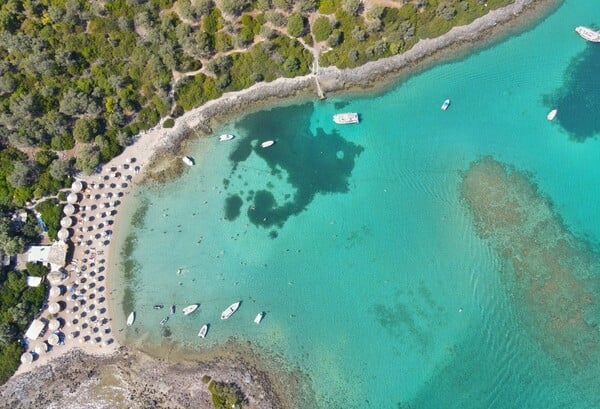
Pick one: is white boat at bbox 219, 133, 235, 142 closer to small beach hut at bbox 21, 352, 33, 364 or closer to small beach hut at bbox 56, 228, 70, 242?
small beach hut at bbox 56, 228, 70, 242

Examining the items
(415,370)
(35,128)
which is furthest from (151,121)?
(415,370)

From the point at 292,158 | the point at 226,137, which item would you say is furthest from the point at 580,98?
the point at 226,137

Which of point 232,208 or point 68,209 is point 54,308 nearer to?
point 68,209

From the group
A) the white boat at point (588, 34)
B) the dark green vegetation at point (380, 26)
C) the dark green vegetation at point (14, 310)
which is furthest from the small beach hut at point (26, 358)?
the white boat at point (588, 34)

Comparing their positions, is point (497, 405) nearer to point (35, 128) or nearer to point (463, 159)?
point (463, 159)

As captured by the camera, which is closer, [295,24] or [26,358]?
[26,358]

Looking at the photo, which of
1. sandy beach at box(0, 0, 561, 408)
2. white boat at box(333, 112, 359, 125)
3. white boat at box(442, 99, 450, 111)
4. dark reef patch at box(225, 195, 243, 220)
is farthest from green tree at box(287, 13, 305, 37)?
dark reef patch at box(225, 195, 243, 220)
